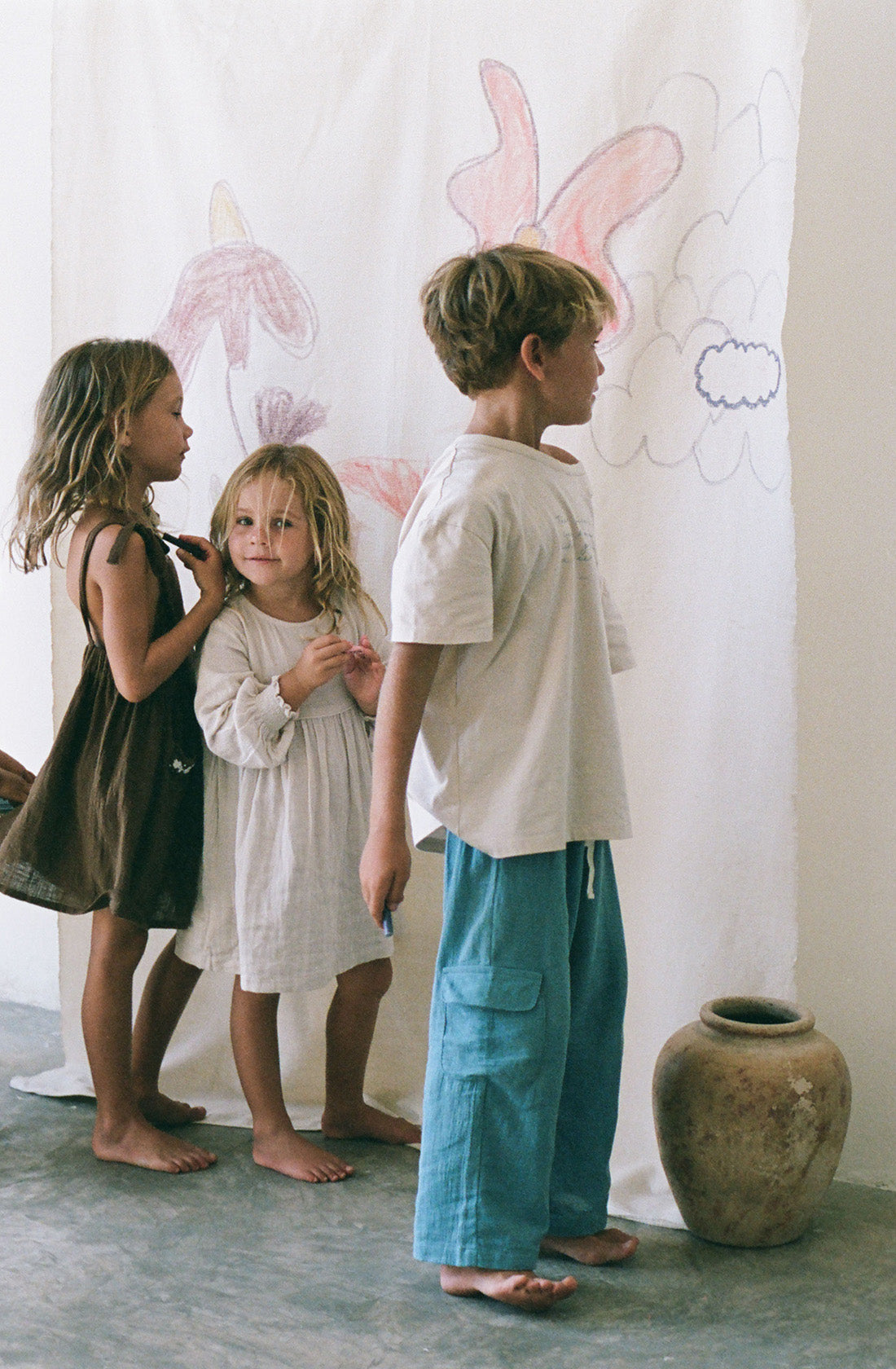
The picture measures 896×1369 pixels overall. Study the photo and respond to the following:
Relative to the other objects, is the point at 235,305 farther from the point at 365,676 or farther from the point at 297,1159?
the point at 297,1159

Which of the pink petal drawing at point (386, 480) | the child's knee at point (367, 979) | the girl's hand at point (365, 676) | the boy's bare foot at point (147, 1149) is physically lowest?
the boy's bare foot at point (147, 1149)

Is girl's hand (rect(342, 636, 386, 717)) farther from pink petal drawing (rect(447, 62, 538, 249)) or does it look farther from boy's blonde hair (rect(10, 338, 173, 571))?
pink petal drawing (rect(447, 62, 538, 249))

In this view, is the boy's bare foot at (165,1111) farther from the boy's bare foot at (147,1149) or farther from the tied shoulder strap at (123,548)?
the tied shoulder strap at (123,548)

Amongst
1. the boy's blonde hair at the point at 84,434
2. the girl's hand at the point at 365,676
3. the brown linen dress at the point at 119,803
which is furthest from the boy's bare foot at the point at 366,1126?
the boy's blonde hair at the point at 84,434

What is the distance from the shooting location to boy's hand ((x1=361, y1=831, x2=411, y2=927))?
1672mm

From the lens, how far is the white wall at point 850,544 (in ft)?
6.74

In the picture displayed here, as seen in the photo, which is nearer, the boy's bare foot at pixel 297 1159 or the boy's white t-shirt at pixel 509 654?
the boy's white t-shirt at pixel 509 654

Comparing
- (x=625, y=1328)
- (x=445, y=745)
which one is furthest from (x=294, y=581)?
(x=625, y=1328)

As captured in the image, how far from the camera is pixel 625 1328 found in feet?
5.52

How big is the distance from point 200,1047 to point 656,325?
1506 mm

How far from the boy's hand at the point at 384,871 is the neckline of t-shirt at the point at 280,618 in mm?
601

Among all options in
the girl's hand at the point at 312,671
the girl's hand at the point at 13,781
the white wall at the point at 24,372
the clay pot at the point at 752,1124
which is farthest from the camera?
the white wall at the point at 24,372

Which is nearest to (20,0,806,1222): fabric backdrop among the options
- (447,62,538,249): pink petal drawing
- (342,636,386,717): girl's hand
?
(447,62,538,249): pink petal drawing

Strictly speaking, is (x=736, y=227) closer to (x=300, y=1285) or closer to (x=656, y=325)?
(x=656, y=325)
